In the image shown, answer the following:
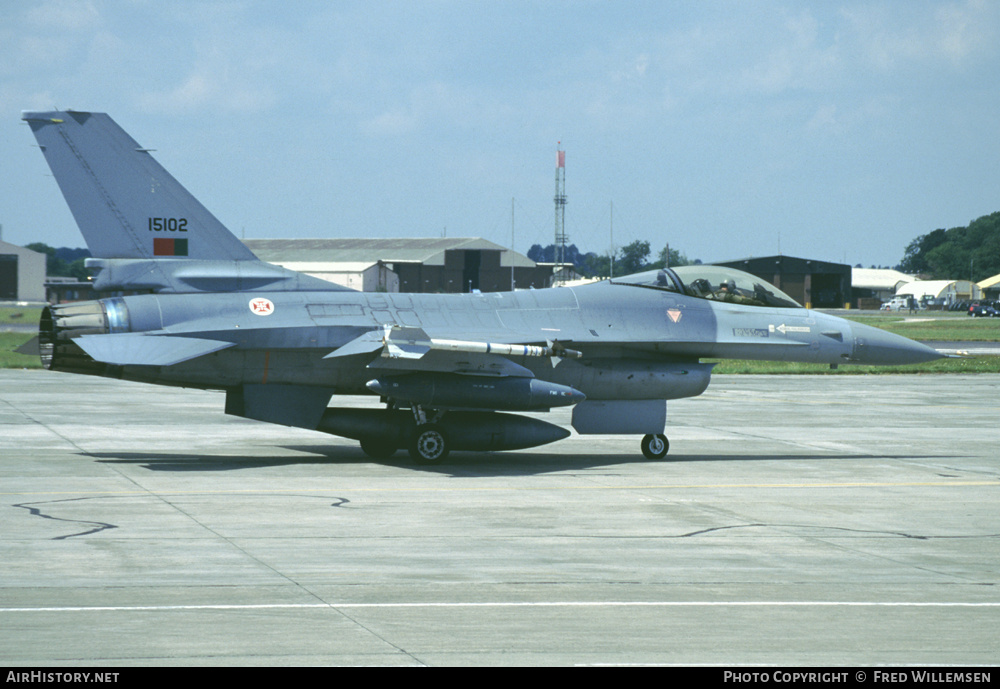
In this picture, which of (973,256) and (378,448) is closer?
(378,448)

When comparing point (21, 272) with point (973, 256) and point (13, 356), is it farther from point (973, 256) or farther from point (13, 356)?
point (973, 256)

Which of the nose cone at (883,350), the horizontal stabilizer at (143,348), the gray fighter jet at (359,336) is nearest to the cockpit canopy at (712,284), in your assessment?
the gray fighter jet at (359,336)

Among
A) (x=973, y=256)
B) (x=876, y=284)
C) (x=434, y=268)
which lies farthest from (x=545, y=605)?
(x=973, y=256)

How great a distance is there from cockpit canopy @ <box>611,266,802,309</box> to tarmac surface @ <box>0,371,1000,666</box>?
8.81ft

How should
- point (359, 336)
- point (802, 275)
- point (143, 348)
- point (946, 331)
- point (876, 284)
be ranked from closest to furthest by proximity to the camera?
point (143, 348)
point (359, 336)
point (946, 331)
point (802, 275)
point (876, 284)

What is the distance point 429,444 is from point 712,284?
221 inches

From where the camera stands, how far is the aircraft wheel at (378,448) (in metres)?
16.7

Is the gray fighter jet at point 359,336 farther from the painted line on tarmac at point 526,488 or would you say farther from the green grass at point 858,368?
the green grass at point 858,368

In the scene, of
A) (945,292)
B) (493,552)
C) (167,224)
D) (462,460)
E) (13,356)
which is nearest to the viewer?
(493,552)

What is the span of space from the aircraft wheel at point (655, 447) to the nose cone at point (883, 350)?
3598 millimetres

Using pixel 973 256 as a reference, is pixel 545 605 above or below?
below

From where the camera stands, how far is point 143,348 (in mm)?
14852

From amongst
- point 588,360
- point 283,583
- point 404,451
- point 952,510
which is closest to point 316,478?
point 404,451

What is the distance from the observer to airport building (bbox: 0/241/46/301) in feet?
265
